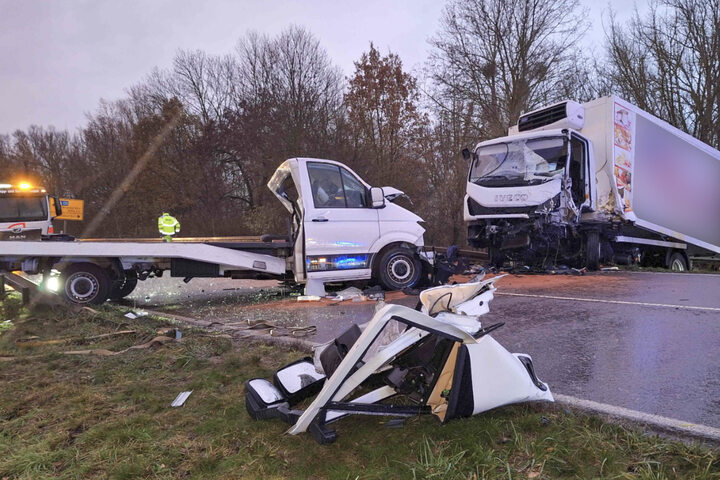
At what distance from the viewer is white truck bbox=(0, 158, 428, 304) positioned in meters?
6.59

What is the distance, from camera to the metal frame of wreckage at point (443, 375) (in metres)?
2.27

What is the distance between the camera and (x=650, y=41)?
2080cm

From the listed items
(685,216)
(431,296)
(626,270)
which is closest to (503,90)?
(685,216)

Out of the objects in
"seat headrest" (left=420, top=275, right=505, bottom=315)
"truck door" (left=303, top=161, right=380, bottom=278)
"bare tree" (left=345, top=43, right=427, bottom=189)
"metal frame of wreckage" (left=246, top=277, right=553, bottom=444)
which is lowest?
"metal frame of wreckage" (left=246, top=277, right=553, bottom=444)

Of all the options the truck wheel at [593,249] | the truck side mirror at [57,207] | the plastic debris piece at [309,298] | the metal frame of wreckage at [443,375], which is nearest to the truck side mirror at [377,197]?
the plastic debris piece at [309,298]

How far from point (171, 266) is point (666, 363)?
6.26 m

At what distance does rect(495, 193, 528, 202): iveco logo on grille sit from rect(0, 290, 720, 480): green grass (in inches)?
276

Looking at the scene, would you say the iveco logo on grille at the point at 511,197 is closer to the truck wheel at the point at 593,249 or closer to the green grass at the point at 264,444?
the truck wheel at the point at 593,249

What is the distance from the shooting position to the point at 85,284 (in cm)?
668

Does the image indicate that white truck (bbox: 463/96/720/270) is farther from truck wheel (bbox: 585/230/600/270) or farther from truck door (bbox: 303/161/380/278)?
truck door (bbox: 303/161/380/278)

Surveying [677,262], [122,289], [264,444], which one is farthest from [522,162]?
[264,444]

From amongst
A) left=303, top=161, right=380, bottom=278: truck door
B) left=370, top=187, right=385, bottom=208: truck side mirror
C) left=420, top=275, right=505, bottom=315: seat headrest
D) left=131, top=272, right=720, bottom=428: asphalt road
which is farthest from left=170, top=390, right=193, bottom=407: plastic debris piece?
left=370, top=187, right=385, bottom=208: truck side mirror

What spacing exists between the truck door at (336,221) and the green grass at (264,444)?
12.6 feet

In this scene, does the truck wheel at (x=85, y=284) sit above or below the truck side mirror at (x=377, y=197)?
below
